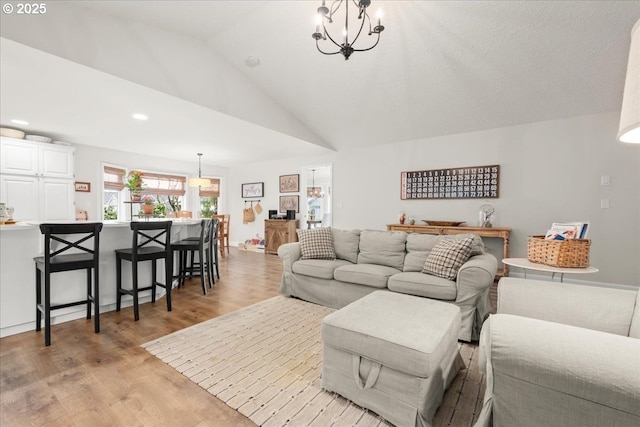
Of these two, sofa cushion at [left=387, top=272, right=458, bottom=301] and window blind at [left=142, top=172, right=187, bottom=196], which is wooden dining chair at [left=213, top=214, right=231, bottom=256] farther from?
sofa cushion at [left=387, top=272, right=458, bottom=301]

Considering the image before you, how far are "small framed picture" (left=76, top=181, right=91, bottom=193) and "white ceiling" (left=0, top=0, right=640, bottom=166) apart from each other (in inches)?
35.2

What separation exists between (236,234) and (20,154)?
471cm

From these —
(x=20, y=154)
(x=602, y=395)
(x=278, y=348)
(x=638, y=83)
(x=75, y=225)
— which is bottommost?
(x=278, y=348)

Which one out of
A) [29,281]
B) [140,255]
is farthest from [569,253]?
Answer: [29,281]

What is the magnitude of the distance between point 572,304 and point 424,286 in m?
1.11

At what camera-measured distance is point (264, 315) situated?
2.85m

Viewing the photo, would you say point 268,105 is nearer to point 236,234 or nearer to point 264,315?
point 264,315

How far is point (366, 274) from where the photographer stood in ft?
9.24

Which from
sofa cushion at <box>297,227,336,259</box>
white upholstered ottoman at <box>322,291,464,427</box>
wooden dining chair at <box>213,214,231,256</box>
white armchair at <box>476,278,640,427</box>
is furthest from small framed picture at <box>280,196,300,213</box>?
white armchair at <box>476,278,640,427</box>

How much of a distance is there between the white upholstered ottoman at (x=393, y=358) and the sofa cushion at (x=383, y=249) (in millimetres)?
1351

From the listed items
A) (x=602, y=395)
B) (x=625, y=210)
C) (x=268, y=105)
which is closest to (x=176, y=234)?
(x=268, y=105)

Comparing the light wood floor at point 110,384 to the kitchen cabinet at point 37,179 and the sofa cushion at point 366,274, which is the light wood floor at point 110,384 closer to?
the sofa cushion at point 366,274

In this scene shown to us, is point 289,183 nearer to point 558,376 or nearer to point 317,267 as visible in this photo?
point 317,267

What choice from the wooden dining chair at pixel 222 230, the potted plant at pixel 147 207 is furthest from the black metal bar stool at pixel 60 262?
the wooden dining chair at pixel 222 230
